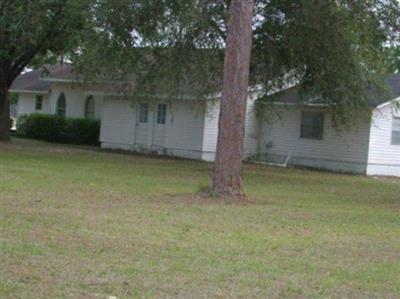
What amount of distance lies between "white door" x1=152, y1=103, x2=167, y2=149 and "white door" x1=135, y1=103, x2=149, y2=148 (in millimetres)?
517

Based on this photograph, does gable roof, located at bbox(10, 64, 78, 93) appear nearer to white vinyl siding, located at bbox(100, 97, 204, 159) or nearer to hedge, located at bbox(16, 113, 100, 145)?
hedge, located at bbox(16, 113, 100, 145)

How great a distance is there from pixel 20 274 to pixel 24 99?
3620cm

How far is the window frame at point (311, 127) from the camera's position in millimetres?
28812

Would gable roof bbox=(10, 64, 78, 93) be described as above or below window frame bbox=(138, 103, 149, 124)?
above

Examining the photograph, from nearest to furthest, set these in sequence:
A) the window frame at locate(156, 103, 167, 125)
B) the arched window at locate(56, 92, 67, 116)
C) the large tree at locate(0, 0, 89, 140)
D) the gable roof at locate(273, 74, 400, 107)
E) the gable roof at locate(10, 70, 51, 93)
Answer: the large tree at locate(0, 0, 89, 140)
the gable roof at locate(273, 74, 400, 107)
the window frame at locate(156, 103, 167, 125)
the arched window at locate(56, 92, 67, 116)
the gable roof at locate(10, 70, 51, 93)

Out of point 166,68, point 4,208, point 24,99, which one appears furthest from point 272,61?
point 24,99

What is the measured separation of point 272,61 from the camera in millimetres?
22656

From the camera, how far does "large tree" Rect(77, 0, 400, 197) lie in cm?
1992

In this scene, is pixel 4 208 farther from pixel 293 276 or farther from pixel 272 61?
pixel 272 61

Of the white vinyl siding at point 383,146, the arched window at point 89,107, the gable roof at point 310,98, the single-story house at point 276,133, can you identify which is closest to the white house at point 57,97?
the arched window at point 89,107

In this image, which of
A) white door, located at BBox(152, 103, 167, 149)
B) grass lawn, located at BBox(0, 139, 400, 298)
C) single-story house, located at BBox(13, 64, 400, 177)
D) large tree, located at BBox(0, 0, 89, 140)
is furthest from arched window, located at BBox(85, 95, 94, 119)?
grass lawn, located at BBox(0, 139, 400, 298)

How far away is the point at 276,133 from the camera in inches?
1188

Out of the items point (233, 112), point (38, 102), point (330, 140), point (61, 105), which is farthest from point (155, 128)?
point (233, 112)

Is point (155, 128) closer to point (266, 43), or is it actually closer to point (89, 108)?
point (89, 108)
